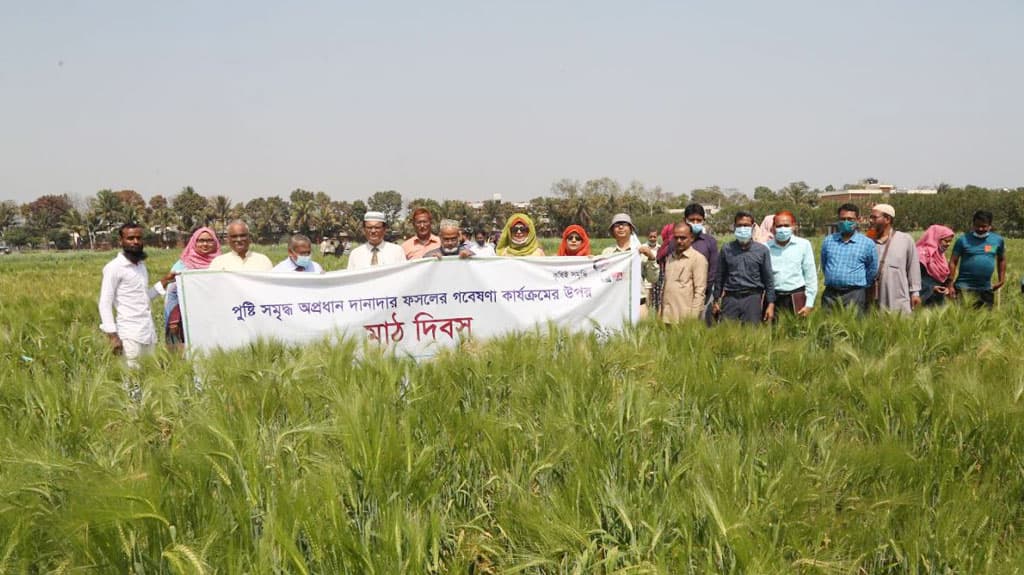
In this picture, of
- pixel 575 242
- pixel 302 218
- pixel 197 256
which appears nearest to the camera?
pixel 197 256

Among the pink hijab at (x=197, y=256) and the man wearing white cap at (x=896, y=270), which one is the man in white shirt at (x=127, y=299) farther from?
the man wearing white cap at (x=896, y=270)

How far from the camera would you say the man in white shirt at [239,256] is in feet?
17.6

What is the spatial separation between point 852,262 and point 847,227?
0.35m

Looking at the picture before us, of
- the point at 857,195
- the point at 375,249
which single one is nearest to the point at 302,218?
the point at 375,249

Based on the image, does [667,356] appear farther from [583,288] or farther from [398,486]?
[583,288]

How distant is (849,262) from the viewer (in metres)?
5.66

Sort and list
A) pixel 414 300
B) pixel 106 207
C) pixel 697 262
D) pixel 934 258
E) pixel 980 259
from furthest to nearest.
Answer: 1. pixel 106 207
2. pixel 934 258
3. pixel 980 259
4. pixel 697 262
5. pixel 414 300

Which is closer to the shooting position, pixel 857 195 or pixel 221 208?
pixel 221 208

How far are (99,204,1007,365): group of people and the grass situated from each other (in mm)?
2205

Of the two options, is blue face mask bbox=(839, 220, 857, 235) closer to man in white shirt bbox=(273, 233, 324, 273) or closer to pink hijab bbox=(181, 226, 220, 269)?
man in white shirt bbox=(273, 233, 324, 273)

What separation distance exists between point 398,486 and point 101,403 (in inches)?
61.5

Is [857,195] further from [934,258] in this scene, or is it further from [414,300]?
[414,300]

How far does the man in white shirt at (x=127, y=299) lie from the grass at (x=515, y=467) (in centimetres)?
207

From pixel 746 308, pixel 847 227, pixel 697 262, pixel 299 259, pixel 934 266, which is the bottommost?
pixel 746 308
